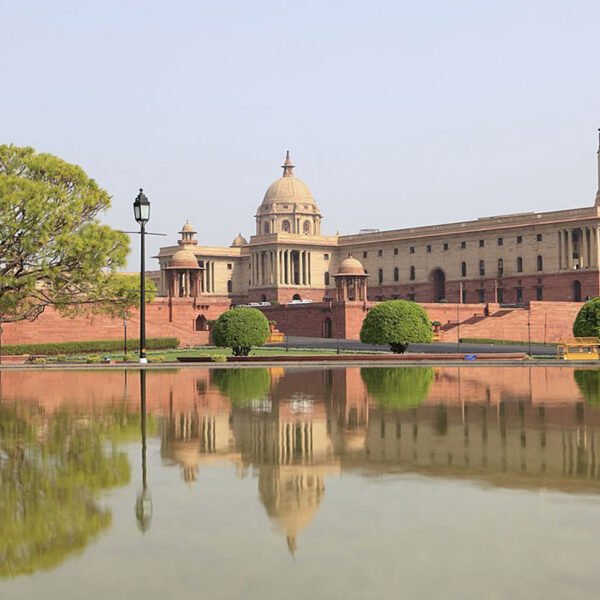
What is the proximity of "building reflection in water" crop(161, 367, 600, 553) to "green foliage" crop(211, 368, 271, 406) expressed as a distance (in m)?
0.08

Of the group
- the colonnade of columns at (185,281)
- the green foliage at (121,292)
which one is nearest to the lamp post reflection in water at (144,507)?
the green foliage at (121,292)

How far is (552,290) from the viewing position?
107375mm

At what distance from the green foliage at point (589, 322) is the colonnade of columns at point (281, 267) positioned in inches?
2793

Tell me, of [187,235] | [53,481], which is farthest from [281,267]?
[53,481]

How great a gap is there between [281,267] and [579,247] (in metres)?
35.6

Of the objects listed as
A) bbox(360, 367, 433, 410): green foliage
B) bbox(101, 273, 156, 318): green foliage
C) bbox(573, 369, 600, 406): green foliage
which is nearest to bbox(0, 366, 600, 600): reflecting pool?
bbox(360, 367, 433, 410): green foliage

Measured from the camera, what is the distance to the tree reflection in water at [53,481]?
30.8ft

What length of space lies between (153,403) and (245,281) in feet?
364

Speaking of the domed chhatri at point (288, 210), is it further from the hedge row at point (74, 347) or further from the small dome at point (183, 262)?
the hedge row at point (74, 347)

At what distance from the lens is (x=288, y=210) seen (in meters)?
144

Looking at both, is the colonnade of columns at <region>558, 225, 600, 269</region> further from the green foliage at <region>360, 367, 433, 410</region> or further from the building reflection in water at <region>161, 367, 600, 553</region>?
the building reflection in water at <region>161, 367, 600, 553</region>

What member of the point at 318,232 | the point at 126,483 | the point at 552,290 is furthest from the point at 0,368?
the point at 318,232

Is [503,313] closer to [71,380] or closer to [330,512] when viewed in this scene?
[71,380]

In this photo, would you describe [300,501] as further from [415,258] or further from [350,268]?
[415,258]
